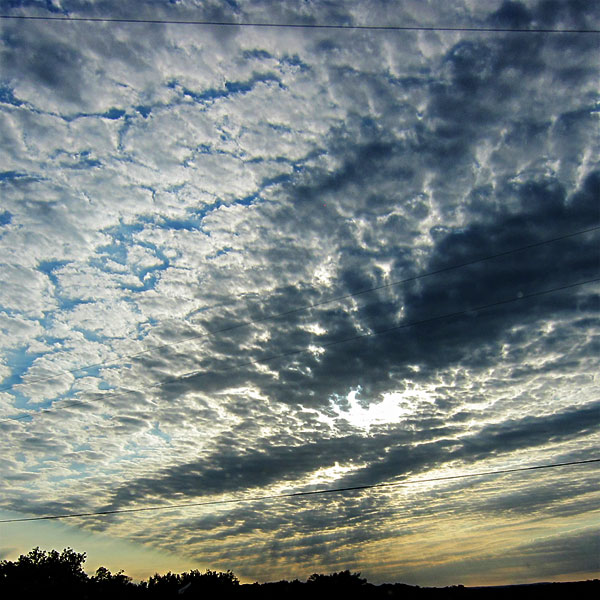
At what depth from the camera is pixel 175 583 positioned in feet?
286

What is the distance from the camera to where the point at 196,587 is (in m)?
69.9

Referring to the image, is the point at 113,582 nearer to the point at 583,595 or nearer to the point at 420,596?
the point at 420,596

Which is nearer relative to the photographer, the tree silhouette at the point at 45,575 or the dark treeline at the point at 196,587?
the dark treeline at the point at 196,587

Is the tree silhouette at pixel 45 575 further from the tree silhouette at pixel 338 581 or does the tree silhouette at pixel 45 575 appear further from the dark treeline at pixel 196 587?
the tree silhouette at pixel 338 581

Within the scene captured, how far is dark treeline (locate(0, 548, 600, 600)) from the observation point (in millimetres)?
43188

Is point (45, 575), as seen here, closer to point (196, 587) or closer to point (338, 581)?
point (196, 587)

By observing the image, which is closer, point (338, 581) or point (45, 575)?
point (338, 581)

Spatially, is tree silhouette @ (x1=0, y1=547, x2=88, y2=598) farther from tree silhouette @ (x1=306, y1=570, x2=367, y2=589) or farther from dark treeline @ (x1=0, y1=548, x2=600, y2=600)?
tree silhouette @ (x1=306, y1=570, x2=367, y2=589)

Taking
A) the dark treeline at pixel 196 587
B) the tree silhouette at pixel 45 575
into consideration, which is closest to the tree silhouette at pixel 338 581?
the dark treeline at pixel 196 587

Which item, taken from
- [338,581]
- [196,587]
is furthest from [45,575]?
[338,581]

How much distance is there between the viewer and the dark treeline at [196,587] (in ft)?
142

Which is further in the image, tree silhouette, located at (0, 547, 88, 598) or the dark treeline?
tree silhouette, located at (0, 547, 88, 598)

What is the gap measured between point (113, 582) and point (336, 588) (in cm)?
5148

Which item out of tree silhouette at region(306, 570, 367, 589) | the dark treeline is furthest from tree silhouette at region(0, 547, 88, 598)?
tree silhouette at region(306, 570, 367, 589)
